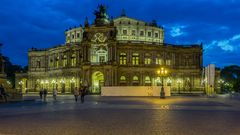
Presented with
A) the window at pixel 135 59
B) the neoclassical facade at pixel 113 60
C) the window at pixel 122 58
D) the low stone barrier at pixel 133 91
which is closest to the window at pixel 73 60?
the neoclassical facade at pixel 113 60

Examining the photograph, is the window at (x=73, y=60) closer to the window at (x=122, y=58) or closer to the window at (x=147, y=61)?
the window at (x=122, y=58)

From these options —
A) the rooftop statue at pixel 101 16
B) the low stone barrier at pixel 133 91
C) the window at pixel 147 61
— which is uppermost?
the rooftop statue at pixel 101 16

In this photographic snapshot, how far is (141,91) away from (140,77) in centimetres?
3347

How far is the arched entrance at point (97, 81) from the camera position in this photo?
10694 cm

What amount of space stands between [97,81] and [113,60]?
871 cm

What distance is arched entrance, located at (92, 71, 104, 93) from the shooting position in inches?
4210

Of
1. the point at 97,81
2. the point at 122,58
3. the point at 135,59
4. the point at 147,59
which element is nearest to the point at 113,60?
the point at 122,58

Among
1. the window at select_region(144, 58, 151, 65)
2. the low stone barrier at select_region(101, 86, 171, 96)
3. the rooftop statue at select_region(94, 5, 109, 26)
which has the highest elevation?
the rooftop statue at select_region(94, 5, 109, 26)

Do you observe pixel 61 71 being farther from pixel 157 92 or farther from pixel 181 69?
pixel 157 92

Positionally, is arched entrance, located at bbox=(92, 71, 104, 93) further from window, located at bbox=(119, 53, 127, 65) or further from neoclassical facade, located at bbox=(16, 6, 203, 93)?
window, located at bbox=(119, 53, 127, 65)

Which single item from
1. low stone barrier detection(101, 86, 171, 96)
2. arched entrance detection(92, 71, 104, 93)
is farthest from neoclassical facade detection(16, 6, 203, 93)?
low stone barrier detection(101, 86, 171, 96)

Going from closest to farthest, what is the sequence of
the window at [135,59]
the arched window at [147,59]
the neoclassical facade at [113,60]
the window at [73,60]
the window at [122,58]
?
the neoclassical facade at [113,60]
the window at [122,58]
the window at [135,59]
the arched window at [147,59]
the window at [73,60]

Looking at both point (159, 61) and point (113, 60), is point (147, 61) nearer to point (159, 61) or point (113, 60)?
point (159, 61)

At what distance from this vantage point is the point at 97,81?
11000cm
